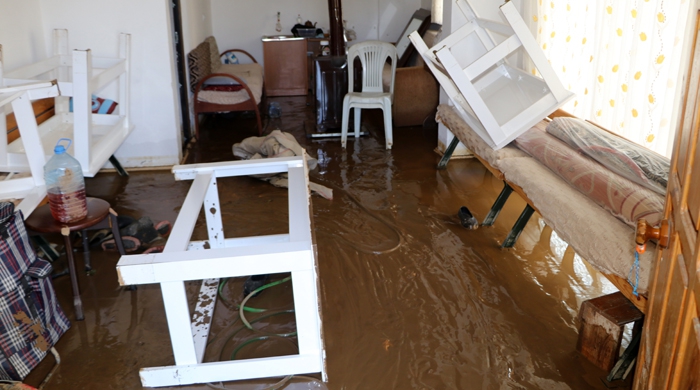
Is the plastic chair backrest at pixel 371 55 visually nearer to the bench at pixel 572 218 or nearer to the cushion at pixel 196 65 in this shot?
the cushion at pixel 196 65

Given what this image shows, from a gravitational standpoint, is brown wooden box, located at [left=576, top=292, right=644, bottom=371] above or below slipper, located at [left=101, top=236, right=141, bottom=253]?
above

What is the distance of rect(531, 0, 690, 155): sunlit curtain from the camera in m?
2.82

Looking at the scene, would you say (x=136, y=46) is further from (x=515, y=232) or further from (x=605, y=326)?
(x=605, y=326)

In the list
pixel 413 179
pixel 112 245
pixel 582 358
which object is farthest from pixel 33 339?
pixel 413 179

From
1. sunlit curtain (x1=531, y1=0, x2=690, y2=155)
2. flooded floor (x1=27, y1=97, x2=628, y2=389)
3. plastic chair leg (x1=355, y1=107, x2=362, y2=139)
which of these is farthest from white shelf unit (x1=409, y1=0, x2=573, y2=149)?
plastic chair leg (x1=355, y1=107, x2=362, y2=139)

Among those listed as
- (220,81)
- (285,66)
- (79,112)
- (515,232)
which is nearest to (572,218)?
(515,232)

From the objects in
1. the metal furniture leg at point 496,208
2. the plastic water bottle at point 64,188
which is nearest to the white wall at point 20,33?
the plastic water bottle at point 64,188

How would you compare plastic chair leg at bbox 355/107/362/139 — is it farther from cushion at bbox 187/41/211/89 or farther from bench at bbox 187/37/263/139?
cushion at bbox 187/41/211/89

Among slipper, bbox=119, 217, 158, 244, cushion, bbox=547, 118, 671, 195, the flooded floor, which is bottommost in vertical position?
the flooded floor

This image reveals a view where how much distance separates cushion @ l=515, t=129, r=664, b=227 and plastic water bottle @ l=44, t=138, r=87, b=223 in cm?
233

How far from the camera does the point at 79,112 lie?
320 cm

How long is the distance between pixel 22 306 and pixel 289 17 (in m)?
6.95

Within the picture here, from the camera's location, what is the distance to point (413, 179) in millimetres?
4535

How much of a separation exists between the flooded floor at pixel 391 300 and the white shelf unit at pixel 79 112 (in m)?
0.50
